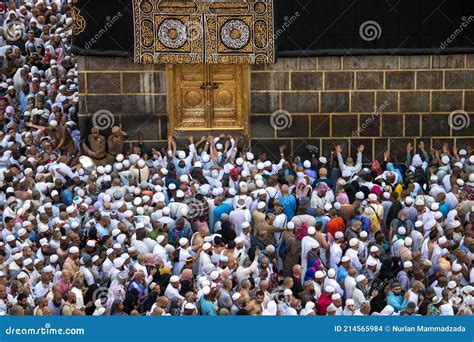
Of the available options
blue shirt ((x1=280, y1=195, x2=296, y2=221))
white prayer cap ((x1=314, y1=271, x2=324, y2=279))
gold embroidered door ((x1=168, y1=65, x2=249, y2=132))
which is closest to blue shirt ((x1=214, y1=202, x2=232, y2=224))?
blue shirt ((x1=280, y1=195, x2=296, y2=221))

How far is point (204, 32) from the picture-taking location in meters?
21.8

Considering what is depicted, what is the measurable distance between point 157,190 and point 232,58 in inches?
120

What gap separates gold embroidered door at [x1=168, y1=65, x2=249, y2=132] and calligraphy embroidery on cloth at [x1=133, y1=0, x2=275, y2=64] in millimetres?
317

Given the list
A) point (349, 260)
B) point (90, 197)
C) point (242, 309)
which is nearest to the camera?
point (242, 309)

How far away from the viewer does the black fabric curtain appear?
21.7 meters

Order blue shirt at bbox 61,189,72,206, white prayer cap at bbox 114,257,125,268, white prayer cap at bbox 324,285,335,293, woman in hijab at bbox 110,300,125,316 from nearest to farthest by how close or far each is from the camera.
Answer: woman in hijab at bbox 110,300,125,316 → white prayer cap at bbox 324,285,335,293 → white prayer cap at bbox 114,257,125,268 → blue shirt at bbox 61,189,72,206

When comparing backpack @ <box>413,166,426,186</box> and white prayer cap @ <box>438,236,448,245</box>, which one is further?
backpack @ <box>413,166,426,186</box>

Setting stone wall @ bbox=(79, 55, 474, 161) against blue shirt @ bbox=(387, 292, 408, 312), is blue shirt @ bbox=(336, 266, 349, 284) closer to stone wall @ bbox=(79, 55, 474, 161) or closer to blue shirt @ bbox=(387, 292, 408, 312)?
blue shirt @ bbox=(387, 292, 408, 312)

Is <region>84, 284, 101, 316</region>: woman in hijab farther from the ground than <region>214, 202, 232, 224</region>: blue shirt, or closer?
closer

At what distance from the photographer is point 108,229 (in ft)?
62.6

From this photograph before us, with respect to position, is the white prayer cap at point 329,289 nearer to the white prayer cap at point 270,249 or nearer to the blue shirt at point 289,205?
the white prayer cap at point 270,249

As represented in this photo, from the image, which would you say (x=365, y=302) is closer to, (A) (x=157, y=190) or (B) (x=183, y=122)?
(A) (x=157, y=190)

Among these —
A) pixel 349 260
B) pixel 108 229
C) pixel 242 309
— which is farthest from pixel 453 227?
pixel 108 229

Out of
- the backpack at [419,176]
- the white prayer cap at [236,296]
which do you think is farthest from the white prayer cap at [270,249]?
the backpack at [419,176]
